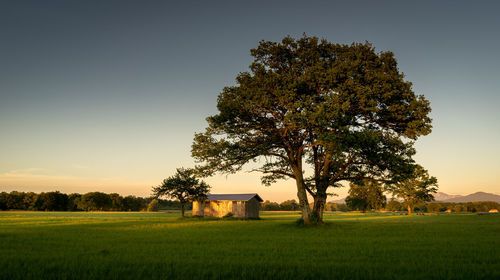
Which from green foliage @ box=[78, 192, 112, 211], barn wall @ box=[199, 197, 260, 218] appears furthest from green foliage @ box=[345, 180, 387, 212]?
green foliage @ box=[78, 192, 112, 211]

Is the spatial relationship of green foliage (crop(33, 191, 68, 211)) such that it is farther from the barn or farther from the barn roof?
the barn roof

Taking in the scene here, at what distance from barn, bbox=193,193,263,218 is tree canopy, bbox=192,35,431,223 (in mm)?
29314

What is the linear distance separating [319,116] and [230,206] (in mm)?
42367

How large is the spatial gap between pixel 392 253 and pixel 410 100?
62.8ft

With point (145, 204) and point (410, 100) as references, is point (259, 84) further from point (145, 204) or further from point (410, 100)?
point (145, 204)

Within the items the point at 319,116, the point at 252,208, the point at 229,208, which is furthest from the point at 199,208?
the point at 319,116

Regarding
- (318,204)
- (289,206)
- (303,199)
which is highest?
(303,199)

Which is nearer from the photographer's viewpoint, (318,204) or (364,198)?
(318,204)

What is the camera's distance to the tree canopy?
26469mm

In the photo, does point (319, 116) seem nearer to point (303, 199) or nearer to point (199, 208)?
point (303, 199)

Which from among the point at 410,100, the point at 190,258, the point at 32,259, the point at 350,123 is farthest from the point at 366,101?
the point at 32,259

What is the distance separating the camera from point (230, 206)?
63312 mm

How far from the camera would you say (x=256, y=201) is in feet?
218

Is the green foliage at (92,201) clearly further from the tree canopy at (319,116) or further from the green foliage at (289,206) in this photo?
the tree canopy at (319,116)
